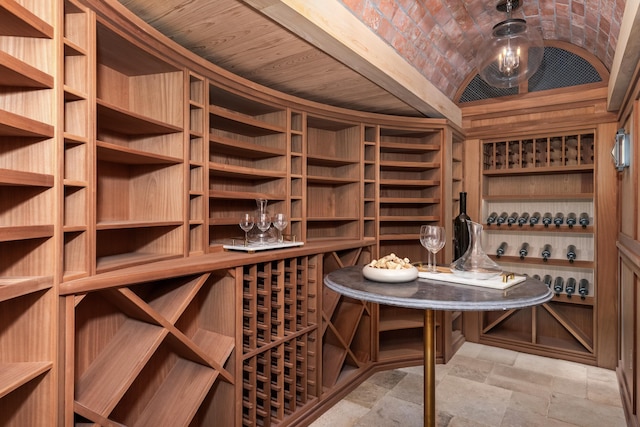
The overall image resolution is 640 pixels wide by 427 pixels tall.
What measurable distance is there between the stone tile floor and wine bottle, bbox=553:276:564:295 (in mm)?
615

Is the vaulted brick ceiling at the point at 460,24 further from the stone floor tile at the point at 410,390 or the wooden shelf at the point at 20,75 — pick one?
the stone floor tile at the point at 410,390

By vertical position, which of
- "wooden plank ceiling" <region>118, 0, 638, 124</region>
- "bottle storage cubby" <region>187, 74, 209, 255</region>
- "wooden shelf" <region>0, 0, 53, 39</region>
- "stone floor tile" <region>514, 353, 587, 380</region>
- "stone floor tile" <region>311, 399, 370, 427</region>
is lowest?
"stone floor tile" <region>311, 399, 370, 427</region>

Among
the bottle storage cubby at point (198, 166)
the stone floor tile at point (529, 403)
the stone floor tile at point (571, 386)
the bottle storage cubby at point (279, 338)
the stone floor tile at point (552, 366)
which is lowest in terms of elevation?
the stone floor tile at point (529, 403)

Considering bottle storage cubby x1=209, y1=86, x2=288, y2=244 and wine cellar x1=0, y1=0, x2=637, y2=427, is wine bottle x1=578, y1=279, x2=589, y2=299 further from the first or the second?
bottle storage cubby x1=209, y1=86, x2=288, y2=244

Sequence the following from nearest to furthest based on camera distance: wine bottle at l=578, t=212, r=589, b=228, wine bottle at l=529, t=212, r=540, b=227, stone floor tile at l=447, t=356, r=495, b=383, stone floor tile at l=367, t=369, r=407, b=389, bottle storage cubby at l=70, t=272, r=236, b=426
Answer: bottle storage cubby at l=70, t=272, r=236, b=426
stone floor tile at l=367, t=369, r=407, b=389
stone floor tile at l=447, t=356, r=495, b=383
wine bottle at l=578, t=212, r=589, b=228
wine bottle at l=529, t=212, r=540, b=227

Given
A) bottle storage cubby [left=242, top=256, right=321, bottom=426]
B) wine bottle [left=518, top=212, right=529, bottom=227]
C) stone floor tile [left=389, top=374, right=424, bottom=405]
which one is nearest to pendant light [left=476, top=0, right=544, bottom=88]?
wine bottle [left=518, top=212, right=529, bottom=227]

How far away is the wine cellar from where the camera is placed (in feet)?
3.84

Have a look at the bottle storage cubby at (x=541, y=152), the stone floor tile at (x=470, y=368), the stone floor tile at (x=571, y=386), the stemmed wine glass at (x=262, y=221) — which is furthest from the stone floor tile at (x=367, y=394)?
the bottle storage cubby at (x=541, y=152)

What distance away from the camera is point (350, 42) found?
6.03 feet

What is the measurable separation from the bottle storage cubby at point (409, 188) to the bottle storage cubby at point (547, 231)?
2.07 feet

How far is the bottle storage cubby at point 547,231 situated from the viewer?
315cm

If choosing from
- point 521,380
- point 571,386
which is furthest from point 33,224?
point 571,386

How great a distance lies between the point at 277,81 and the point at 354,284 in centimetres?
142

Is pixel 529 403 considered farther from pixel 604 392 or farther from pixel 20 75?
pixel 20 75
